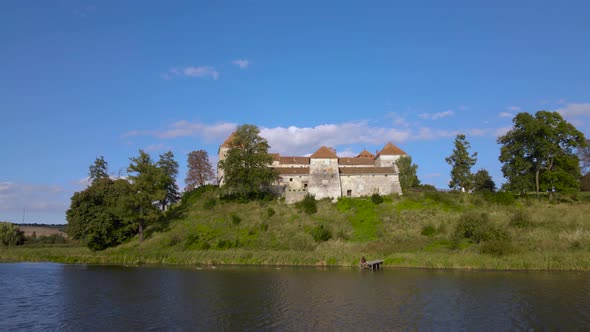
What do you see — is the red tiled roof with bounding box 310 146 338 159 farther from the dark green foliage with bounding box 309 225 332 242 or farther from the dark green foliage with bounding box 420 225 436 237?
the dark green foliage with bounding box 420 225 436 237

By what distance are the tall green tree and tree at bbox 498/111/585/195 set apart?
38.7 metres

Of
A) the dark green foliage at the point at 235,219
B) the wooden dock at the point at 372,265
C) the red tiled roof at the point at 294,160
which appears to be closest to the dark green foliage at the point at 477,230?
the wooden dock at the point at 372,265

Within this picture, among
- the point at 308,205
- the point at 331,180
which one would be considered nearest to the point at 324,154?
the point at 331,180

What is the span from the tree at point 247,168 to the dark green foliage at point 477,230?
21834 millimetres

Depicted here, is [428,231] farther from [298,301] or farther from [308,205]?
[298,301]

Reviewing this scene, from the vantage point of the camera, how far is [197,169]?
209 ft

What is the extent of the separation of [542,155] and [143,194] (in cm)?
4260

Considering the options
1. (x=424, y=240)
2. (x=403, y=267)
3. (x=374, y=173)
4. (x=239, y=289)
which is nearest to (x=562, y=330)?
(x=239, y=289)

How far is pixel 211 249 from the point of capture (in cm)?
3741

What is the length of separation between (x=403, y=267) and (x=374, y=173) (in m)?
21.1

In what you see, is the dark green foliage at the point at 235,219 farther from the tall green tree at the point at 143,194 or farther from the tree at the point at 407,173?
the tree at the point at 407,173

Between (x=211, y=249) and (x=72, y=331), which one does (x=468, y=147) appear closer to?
(x=211, y=249)

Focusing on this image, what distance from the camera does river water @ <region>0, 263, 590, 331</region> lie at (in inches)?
598

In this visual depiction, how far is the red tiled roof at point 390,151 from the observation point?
57.0 m
